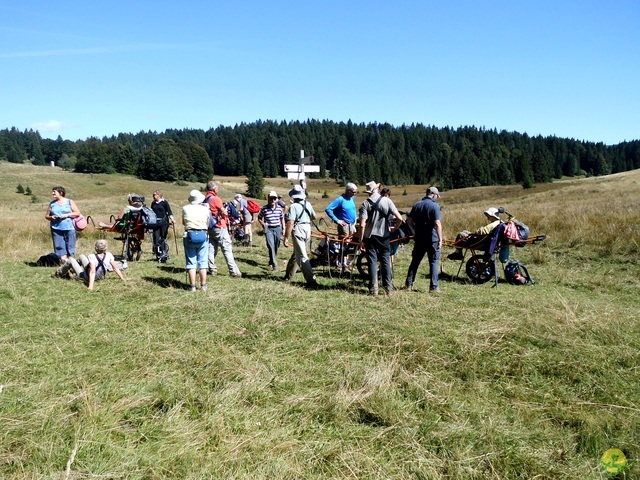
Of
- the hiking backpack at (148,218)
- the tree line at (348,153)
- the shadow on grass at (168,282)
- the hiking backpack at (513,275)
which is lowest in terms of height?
the hiking backpack at (513,275)

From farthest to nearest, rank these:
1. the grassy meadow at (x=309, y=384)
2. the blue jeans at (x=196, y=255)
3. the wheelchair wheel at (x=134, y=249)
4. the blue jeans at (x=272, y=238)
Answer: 1. the wheelchair wheel at (x=134, y=249)
2. the blue jeans at (x=272, y=238)
3. the blue jeans at (x=196, y=255)
4. the grassy meadow at (x=309, y=384)

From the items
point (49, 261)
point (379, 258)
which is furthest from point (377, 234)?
point (49, 261)

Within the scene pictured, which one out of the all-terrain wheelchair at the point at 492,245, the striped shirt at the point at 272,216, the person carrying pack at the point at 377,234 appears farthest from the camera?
the striped shirt at the point at 272,216

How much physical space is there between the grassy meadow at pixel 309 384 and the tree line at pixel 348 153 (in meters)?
69.9

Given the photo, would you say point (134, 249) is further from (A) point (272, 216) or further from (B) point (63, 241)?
(A) point (272, 216)

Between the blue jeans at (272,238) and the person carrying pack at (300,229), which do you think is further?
the blue jeans at (272,238)

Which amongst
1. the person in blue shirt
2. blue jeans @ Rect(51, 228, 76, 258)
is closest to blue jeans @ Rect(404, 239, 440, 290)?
the person in blue shirt

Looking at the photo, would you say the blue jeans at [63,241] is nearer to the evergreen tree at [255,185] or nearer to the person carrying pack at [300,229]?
the person carrying pack at [300,229]

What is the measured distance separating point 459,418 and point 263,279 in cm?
591

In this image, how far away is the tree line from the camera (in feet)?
315

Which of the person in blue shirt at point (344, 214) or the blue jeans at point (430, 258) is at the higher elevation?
the person in blue shirt at point (344, 214)

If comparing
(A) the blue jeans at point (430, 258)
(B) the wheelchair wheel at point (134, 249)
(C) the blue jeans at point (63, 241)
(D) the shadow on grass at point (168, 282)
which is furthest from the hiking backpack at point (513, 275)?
(C) the blue jeans at point (63, 241)

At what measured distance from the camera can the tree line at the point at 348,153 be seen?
9600 centimetres

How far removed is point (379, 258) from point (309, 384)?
3650 mm
